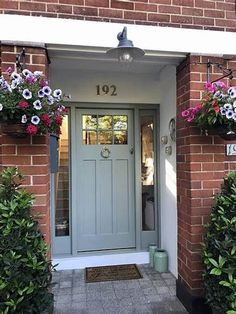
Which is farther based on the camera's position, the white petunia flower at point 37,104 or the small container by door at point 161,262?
the small container by door at point 161,262

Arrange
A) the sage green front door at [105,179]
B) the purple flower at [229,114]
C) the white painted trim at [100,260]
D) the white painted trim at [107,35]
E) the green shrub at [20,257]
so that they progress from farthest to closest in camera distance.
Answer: the sage green front door at [105,179], the white painted trim at [100,260], the white painted trim at [107,35], the purple flower at [229,114], the green shrub at [20,257]

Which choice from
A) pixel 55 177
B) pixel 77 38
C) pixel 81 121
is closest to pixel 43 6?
pixel 77 38

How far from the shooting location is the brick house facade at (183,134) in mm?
2611

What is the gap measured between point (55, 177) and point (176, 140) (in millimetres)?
1661

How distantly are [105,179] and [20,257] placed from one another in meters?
2.00

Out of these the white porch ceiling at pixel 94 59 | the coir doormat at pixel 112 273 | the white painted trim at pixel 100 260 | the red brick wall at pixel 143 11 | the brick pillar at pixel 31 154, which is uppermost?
the red brick wall at pixel 143 11

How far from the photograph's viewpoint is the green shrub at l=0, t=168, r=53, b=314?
2.20m

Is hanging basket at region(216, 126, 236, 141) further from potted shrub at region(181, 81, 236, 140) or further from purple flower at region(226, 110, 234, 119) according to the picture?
purple flower at region(226, 110, 234, 119)

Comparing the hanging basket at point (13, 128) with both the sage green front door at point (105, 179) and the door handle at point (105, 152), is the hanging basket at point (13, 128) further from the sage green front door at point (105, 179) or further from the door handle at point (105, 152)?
the door handle at point (105, 152)

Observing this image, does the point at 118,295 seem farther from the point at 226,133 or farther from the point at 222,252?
the point at 226,133

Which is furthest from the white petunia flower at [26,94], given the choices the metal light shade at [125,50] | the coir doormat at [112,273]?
the coir doormat at [112,273]

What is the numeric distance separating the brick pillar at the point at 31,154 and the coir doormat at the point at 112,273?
130cm

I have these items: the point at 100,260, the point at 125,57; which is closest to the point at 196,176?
the point at 125,57

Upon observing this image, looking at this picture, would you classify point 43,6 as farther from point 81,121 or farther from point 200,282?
point 200,282
